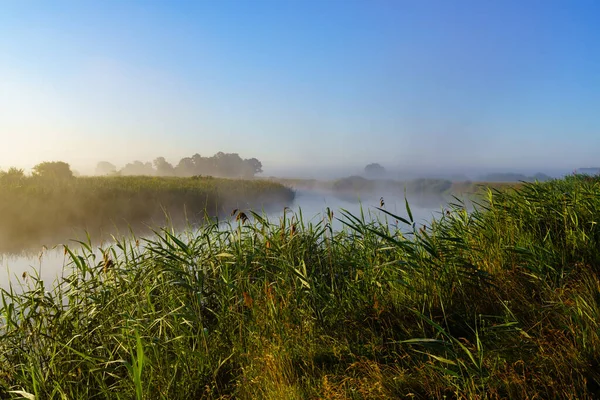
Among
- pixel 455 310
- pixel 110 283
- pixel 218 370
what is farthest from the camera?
pixel 110 283

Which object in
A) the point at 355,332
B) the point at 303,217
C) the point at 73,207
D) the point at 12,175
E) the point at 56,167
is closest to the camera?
the point at 355,332

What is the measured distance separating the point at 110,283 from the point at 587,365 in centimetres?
425

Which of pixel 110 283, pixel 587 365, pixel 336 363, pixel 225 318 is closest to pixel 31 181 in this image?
pixel 110 283

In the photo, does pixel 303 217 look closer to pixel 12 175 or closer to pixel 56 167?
pixel 12 175

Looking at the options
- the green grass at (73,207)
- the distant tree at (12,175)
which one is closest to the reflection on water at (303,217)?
the green grass at (73,207)

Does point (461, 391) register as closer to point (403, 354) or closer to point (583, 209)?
point (403, 354)

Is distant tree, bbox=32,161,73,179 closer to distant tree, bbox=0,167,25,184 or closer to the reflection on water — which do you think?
distant tree, bbox=0,167,25,184

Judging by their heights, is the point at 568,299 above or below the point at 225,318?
above

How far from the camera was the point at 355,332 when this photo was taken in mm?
3160

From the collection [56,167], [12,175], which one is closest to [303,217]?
[12,175]

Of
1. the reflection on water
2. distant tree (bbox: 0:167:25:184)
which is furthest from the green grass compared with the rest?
the reflection on water

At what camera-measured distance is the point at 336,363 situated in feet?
9.31

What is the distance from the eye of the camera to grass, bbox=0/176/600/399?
91.2 inches

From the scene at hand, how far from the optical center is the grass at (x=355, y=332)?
7.60 ft
